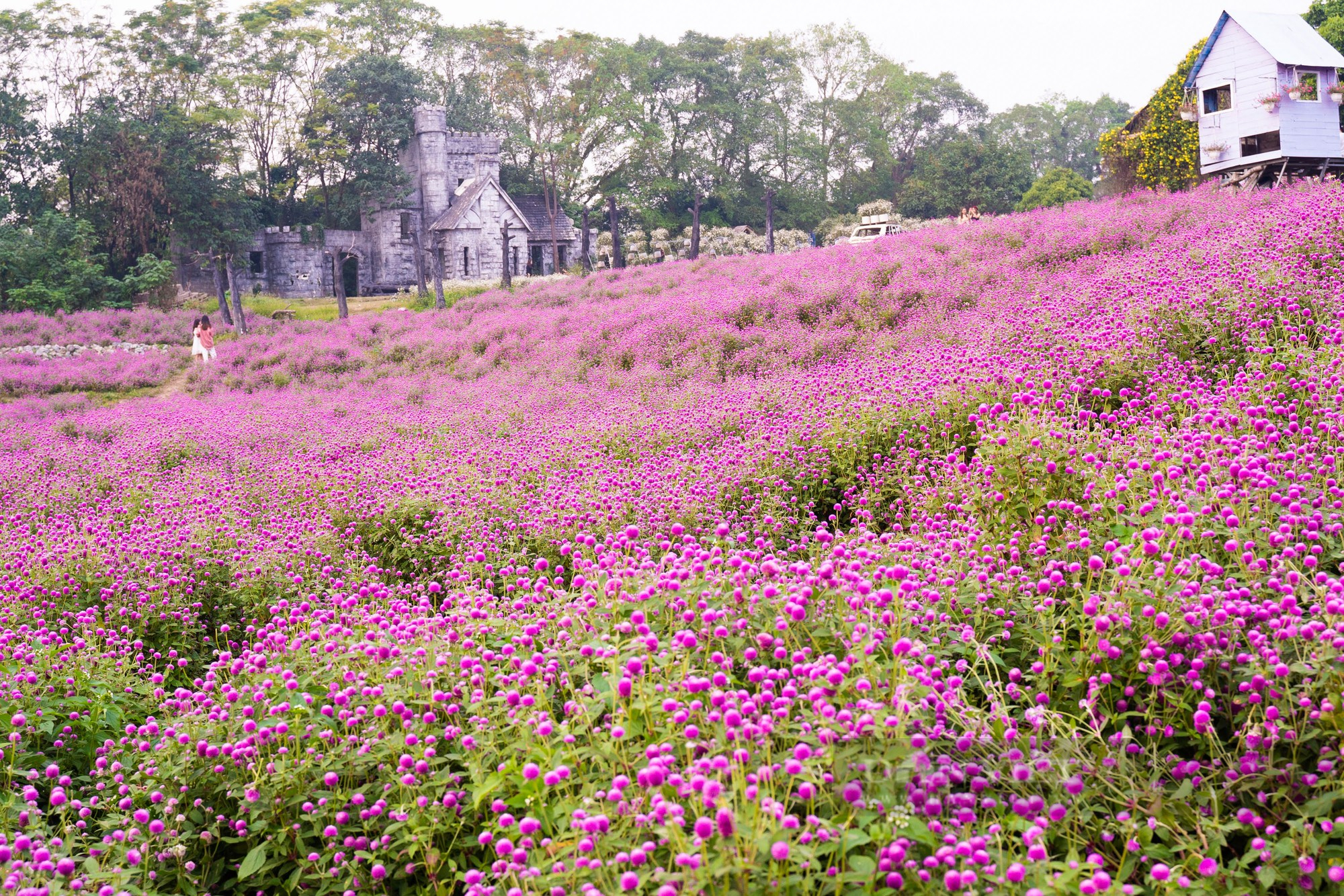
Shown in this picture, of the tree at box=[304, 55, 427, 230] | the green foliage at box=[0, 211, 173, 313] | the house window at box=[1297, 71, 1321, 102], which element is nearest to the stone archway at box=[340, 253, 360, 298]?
the tree at box=[304, 55, 427, 230]

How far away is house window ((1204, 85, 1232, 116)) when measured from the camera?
2206cm

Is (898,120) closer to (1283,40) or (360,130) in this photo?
(360,130)

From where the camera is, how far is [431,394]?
52.6 ft

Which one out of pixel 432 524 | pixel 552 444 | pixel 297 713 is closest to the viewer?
pixel 297 713

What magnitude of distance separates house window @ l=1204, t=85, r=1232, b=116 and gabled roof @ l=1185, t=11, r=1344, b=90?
67 centimetres

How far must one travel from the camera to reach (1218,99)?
2264cm

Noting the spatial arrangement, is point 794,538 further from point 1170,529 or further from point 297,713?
point 297,713

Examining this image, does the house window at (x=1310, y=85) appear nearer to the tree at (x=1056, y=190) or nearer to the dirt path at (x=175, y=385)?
the dirt path at (x=175, y=385)

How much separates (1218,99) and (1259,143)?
1.77 metres

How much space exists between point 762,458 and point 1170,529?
3.84 meters

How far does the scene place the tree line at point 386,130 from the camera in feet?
130

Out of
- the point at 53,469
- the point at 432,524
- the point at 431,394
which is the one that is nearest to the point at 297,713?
the point at 432,524

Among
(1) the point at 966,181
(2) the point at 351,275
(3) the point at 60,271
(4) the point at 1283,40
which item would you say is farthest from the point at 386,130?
(4) the point at 1283,40

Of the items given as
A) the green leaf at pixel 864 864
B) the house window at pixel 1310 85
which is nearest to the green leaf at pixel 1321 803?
the green leaf at pixel 864 864
